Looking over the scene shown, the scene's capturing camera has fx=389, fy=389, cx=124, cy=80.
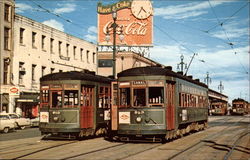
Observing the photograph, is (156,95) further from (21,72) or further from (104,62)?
(104,62)

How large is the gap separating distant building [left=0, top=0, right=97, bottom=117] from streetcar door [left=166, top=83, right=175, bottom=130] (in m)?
16.0

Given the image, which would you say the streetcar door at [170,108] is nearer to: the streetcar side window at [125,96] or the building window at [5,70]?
the streetcar side window at [125,96]

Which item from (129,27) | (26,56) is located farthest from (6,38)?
(129,27)

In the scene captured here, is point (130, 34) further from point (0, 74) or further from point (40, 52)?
point (0, 74)

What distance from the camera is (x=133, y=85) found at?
1667 centimetres

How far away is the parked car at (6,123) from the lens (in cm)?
2617

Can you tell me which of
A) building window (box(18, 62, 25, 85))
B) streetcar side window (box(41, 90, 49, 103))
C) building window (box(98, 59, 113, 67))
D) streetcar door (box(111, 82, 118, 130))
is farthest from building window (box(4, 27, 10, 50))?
building window (box(98, 59, 113, 67))

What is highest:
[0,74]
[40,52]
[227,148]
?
[40,52]

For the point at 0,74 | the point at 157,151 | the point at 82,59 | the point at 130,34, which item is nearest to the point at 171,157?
the point at 157,151

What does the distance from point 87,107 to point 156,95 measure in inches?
148

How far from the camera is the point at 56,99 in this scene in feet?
59.6

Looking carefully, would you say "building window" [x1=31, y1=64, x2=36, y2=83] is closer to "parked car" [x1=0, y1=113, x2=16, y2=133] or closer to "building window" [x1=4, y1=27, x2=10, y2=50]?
"building window" [x1=4, y1=27, x2=10, y2=50]

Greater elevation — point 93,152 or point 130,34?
point 130,34

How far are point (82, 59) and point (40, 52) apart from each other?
29.9ft
